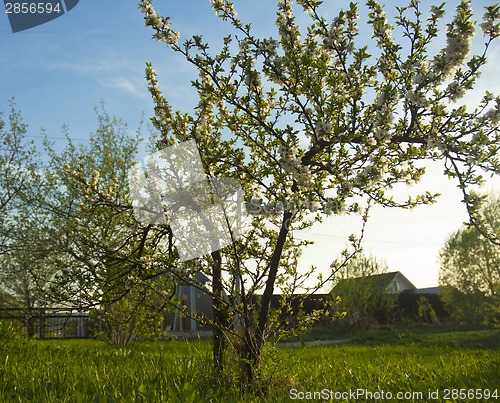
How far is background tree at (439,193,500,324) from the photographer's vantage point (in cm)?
2266

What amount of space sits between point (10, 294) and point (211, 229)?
785 inches

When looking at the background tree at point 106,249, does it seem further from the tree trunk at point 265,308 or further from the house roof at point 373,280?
the house roof at point 373,280

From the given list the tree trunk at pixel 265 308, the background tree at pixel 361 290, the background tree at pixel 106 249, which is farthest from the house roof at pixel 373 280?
the tree trunk at pixel 265 308

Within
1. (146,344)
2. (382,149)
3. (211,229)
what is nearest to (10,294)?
(146,344)

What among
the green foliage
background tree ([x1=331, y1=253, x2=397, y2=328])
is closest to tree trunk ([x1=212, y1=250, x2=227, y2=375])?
background tree ([x1=331, y1=253, x2=397, y2=328])

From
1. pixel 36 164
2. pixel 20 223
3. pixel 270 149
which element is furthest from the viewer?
pixel 36 164

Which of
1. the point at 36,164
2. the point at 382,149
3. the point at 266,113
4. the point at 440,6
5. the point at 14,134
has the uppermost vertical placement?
the point at 14,134

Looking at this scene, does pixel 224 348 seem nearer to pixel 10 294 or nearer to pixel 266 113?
pixel 266 113

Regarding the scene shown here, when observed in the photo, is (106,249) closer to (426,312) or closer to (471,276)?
(471,276)

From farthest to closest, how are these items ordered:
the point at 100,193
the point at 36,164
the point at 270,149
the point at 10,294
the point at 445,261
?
the point at 445,261 → the point at 10,294 → the point at 36,164 → the point at 100,193 → the point at 270,149

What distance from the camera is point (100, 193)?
548 cm

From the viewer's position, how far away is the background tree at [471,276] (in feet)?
74.3

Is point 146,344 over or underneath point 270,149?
underneath

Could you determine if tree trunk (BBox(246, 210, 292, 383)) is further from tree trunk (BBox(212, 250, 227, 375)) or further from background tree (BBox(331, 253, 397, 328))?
background tree (BBox(331, 253, 397, 328))
